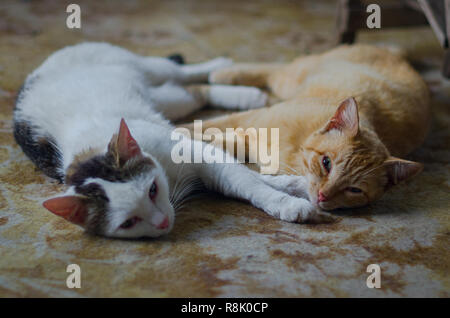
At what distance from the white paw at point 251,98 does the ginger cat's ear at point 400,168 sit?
121 centimetres

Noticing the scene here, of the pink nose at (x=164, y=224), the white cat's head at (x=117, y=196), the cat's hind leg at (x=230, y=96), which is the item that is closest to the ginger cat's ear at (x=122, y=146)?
the white cat's head at (x=117, y=196)

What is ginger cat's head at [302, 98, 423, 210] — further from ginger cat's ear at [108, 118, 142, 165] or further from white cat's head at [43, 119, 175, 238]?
ginger cat's ear at [108, 118, 142, 165]

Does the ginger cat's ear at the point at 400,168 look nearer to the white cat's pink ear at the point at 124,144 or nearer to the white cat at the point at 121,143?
the white cat at the point at 121,143

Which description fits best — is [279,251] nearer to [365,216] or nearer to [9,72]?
[365,216]

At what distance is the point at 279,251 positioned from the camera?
64.0 inches

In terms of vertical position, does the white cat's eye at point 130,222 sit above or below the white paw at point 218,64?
below

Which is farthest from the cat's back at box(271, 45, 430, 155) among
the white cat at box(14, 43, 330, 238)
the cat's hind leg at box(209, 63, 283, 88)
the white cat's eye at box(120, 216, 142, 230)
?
the white cat's eye at box(120, 216, 142, 230)

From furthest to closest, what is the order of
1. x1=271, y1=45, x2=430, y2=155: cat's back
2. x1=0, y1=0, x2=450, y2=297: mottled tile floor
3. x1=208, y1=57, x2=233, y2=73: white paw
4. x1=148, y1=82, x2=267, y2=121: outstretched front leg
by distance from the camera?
x1=208, y1=57, x2=233, y2=73: white paw < x1=148, y1=82, x2=267, y2=121: outstretched front leg < x1=271, y1=45, x2=430, y2=155: cat's back < x1=0, y1=0, x2=450, y2=297: mottled tile floor

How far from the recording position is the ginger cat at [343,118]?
70.6 inches

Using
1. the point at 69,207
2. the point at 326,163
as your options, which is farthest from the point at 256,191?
the point at 69,207

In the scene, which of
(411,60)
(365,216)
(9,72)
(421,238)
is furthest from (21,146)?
(411,60)

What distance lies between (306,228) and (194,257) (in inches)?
19.4

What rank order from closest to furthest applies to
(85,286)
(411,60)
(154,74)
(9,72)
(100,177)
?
(85,286)
(100,177)
(154,74)
(9,72)
(411,60)

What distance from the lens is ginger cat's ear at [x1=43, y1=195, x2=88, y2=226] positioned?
1499mm
